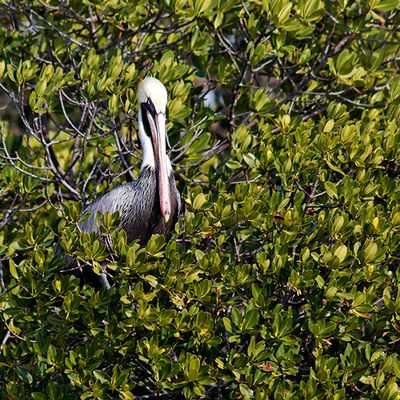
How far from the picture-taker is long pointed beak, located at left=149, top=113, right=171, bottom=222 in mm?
6855

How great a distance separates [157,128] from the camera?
6.99 metres

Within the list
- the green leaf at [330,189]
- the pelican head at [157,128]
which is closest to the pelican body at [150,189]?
the pelican head at [157,128]

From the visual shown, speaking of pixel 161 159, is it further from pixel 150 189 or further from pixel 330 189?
pixel 330 189

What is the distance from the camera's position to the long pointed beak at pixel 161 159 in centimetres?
686

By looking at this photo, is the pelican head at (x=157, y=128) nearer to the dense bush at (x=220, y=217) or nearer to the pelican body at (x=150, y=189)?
the pelican body at (x=150, y=189)

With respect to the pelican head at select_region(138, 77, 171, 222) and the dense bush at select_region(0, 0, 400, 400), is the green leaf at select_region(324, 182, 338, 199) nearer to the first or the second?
the dense bush at select_region(0, 0, 400, 400)

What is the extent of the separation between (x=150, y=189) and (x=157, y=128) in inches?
22.0

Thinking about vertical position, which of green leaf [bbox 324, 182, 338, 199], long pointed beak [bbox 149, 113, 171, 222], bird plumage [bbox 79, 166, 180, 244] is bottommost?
A: bird plumage [bbox 79, 166, 180, 244]

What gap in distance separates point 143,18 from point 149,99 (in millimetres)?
1082

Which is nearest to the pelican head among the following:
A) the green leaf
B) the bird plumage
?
the bird plumage

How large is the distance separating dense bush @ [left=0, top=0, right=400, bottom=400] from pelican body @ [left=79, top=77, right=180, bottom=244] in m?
0.15

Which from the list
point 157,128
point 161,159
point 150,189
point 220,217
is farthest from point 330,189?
point 150,189

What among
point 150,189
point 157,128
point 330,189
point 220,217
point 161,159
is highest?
point 330,189

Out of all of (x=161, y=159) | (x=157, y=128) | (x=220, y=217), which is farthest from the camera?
(x=157, y=128)
